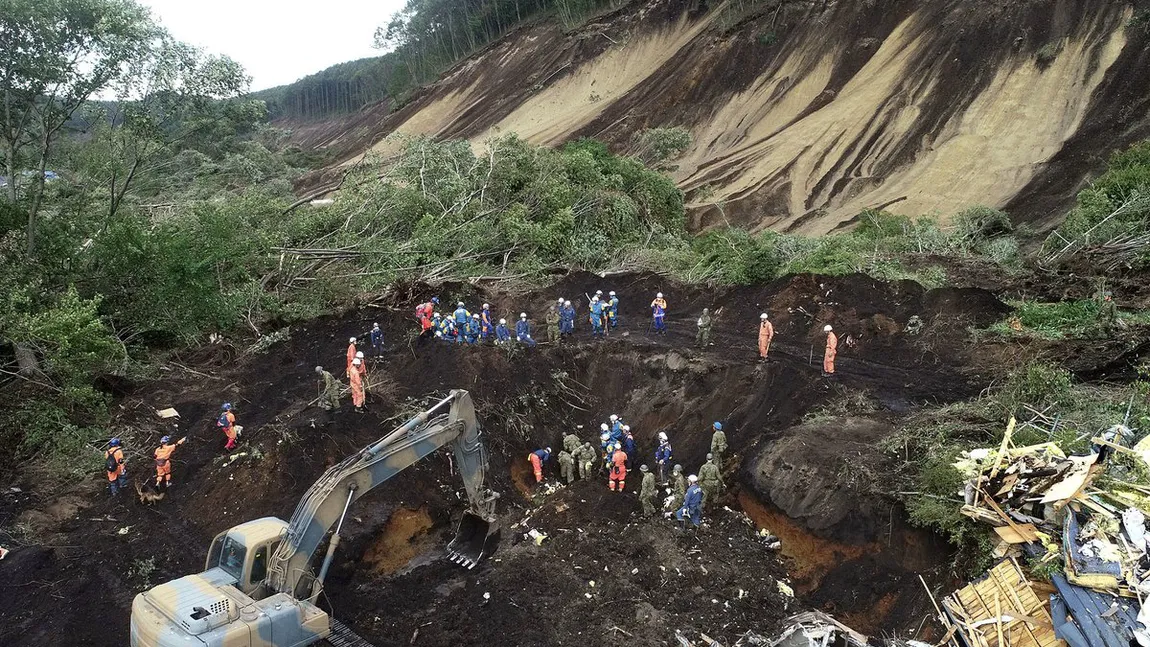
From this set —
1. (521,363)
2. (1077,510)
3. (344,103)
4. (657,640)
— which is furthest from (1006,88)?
(344,103)

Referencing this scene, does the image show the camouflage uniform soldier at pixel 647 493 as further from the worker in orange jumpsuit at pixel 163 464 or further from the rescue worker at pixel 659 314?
the worker in orange jumpsuit at pixel 163 464

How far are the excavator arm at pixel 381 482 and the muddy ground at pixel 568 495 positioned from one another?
0.66 metres

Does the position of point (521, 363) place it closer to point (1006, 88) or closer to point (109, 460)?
point (109, 460)

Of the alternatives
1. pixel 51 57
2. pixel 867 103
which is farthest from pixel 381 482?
pixel 867 103

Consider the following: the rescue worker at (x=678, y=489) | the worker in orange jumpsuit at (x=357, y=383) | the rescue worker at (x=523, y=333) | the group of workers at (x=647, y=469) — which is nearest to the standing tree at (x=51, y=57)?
the worker in orange jumpsuit at (x=357, y=383)

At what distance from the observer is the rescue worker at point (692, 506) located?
11.8 meters

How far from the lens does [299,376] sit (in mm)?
17469

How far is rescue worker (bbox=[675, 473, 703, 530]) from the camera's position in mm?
11758

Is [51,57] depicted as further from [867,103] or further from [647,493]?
[867,103]

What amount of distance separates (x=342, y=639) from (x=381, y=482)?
1.89m

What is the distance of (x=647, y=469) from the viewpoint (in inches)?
528

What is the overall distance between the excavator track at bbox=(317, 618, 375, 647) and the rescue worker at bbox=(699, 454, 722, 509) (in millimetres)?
5568

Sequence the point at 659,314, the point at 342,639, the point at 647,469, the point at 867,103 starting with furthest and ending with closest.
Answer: the point at 867,103
the point at 659,314
the point at 647,469
the point at 342,639

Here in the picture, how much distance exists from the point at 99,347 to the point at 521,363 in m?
7.93
